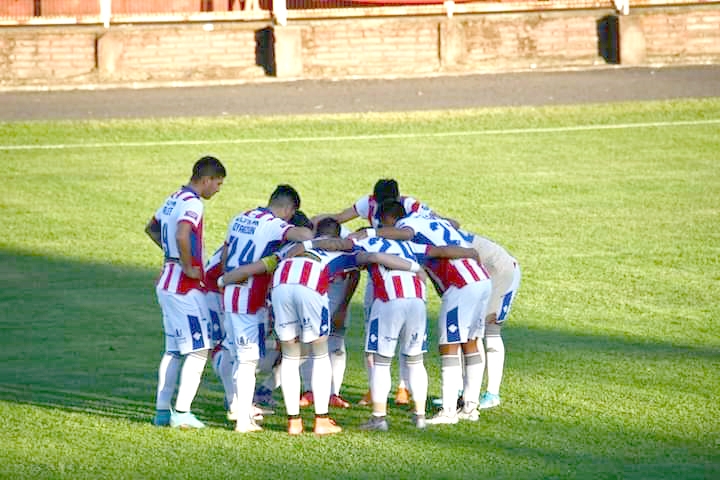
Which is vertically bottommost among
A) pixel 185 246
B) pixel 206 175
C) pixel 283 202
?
pixel 185 246

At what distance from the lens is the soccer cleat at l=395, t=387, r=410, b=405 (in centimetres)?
1208

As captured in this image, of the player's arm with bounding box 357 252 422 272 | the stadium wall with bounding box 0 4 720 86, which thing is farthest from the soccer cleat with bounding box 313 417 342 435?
the stadium wall with bounding box 0 4 720 86

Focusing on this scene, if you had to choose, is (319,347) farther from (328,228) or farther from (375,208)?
(375,208)

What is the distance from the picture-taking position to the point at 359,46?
94.0ft

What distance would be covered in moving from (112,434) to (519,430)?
3.08 metres

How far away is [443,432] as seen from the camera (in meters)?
11.1

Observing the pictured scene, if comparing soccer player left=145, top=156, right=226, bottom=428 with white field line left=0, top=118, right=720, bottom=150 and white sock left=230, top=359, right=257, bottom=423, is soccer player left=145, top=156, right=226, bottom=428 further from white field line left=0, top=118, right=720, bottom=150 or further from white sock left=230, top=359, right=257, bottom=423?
white field line left=0, top=118, right=720, bottom=150

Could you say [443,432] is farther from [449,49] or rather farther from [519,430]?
[449,49]

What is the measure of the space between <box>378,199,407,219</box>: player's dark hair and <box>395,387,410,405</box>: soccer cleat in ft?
5.24

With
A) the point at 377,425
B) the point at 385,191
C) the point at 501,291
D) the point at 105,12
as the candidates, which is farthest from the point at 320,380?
the point at 105,12

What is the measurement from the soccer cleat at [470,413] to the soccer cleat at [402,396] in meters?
0.71

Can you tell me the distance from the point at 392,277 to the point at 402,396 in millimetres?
1583

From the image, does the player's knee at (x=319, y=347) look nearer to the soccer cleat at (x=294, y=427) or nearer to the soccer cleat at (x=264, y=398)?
the soccer cleat at (x=294, y=427)

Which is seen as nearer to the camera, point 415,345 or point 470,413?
point 415,345
